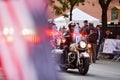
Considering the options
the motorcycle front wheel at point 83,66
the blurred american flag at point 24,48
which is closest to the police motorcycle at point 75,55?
the motorcycle front wheel at point 83,66

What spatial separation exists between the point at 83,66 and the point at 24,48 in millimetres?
11169

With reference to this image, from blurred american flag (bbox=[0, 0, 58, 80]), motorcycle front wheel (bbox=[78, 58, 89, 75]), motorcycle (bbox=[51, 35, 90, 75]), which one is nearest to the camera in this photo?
blurred american flag (bbox=[0, 0, 58, 80])

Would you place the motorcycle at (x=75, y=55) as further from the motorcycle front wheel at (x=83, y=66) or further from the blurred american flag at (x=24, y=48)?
the blurred american flag at (x=24, y=48)

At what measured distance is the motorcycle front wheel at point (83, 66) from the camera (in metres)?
13.5

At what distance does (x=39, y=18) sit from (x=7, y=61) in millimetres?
369

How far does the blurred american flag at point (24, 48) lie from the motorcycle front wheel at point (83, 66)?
35.8ft

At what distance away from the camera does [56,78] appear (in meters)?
2.47

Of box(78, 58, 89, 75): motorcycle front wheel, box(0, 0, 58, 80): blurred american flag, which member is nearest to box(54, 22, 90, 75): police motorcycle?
box(78, 58, 89, 75): motorcycle front wheel

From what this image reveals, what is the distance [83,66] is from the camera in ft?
44.7

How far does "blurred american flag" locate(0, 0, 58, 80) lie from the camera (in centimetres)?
245

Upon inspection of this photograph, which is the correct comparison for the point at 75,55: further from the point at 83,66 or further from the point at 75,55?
the point at 83,66

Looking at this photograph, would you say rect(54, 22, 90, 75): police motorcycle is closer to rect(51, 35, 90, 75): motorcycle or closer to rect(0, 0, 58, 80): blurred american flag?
rect(51, 35, 90, 75): motorcycle

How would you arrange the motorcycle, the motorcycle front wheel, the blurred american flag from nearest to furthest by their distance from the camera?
the blurred american flag → the motorcycle front wheel → the motorcycle

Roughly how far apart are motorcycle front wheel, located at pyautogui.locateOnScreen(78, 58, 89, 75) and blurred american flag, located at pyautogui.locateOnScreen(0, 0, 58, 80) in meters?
10.9
